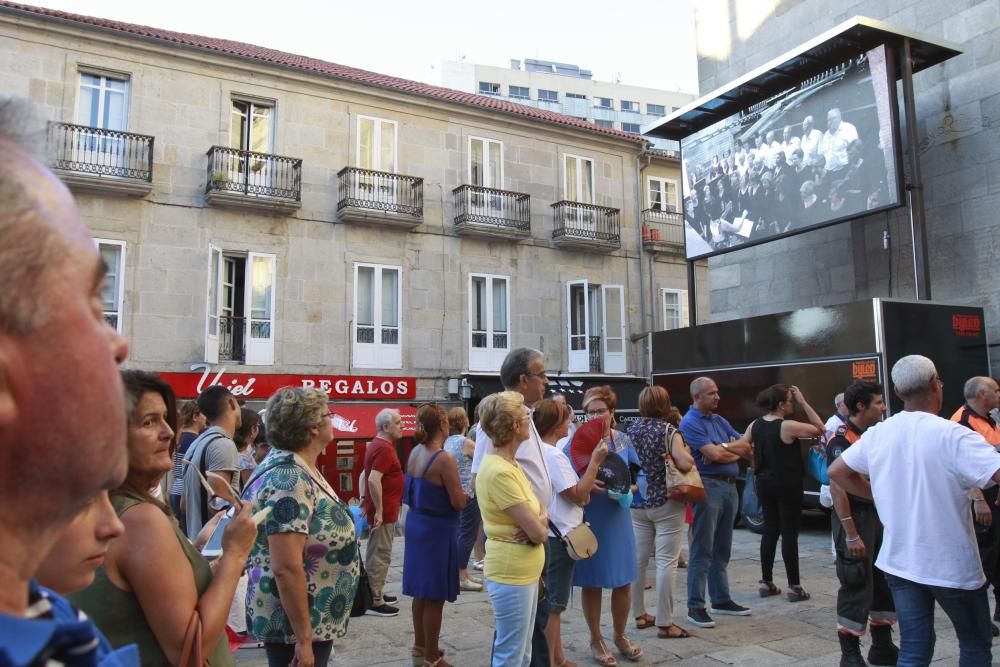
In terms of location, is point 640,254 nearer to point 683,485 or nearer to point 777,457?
point 777,457

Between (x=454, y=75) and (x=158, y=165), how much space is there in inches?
1738

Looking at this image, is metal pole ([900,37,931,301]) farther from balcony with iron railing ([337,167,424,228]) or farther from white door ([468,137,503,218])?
balcony with iron railing ([337,167,424,228])

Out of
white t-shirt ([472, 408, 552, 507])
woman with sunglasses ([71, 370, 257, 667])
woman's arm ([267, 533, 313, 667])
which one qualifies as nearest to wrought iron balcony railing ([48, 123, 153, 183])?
white t-shirt ([472, 408, 552, 507])

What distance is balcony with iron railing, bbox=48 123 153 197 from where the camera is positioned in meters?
14.5

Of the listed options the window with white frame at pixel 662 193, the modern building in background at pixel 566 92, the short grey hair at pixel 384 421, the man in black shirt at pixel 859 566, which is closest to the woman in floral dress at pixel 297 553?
the man in black shirt at pixel 859 566

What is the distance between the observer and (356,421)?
1666cm

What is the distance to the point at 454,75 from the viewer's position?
56.4 metres

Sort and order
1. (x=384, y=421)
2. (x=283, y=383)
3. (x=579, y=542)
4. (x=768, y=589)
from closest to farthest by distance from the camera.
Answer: (x=579, y=542), (x=768, y=589), (x=384, y=421), (x=283, y=383)

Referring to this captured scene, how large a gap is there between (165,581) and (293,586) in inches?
38.9

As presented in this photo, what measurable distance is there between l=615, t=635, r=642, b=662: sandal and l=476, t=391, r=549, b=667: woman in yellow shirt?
1.61 meters

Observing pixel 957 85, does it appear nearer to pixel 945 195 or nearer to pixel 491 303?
pixel 945 195

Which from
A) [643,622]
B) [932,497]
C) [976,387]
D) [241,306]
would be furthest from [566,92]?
[932,497]

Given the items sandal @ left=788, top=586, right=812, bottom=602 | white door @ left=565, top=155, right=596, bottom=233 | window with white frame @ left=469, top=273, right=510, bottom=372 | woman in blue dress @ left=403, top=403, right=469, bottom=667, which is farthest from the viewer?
white door @ left=565, top=155, right=596, bottom=233

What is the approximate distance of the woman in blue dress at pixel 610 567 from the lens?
5000 mm
